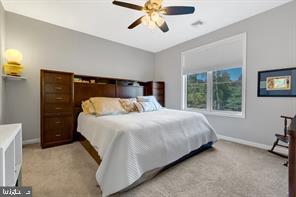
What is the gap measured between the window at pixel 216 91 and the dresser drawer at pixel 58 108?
3.20 meters

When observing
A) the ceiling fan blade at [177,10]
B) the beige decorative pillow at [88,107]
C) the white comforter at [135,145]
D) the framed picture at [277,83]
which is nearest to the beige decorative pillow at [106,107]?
the beige decorative pillow at [88,107]

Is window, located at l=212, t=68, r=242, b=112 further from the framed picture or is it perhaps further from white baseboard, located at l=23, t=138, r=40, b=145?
white baseboard, located at l=23, t=138, r=40, b=145

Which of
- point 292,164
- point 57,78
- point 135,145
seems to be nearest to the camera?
point 292,164

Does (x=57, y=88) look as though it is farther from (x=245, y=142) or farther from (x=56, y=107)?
(x=245, y=142)

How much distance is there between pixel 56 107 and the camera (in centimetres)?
296

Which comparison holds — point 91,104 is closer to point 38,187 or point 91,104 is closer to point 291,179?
point 38,187

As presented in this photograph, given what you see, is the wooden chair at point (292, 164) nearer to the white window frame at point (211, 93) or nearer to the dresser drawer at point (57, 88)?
the white window frame at point (211, 93)

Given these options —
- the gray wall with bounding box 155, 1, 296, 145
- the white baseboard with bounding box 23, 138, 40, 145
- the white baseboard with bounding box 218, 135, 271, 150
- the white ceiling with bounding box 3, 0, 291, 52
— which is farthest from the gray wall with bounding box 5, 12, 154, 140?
the white baseboard with bounding box 218, 135, 271, 150

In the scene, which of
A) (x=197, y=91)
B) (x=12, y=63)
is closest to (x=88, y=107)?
(x=12, y=63)

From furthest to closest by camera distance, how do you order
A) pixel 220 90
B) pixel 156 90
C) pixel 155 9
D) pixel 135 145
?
pixel 156 90
pixel 220 90
pixel 155 9
pixel 135 145

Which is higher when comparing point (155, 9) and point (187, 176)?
point (155, 9)

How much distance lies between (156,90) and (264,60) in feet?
9.30

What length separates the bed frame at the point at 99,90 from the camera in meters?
3.35

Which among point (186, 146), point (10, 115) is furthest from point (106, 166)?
point (10, 115)
